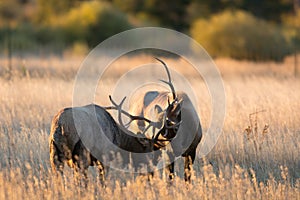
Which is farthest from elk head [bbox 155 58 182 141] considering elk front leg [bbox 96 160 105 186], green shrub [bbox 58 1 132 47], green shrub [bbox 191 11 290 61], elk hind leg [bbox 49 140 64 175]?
green shrub [bbox 58 1 132 47]

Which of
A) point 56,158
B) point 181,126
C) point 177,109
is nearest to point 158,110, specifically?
point 177,109

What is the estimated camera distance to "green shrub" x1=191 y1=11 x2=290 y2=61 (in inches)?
1104

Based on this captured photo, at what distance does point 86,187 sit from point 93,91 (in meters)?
5.73

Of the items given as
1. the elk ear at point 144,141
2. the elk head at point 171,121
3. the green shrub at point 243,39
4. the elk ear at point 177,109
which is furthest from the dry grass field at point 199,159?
the green shrub at point 243,39

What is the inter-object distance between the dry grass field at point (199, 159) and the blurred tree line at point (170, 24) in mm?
13256

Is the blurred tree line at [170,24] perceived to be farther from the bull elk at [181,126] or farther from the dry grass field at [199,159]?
the bull elk at [181,126]

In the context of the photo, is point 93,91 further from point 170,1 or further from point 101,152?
point 170,1

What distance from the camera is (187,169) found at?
22.8 ft

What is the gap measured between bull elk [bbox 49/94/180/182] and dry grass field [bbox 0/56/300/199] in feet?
0.71

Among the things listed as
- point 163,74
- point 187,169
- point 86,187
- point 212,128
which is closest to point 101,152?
point 86,187

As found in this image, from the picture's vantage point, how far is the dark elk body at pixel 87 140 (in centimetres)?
624

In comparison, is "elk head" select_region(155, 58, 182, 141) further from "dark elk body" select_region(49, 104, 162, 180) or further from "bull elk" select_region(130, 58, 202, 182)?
"dark elk body" select_region(49, 104, 162, 180)

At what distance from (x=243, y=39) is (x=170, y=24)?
1520 centimetres

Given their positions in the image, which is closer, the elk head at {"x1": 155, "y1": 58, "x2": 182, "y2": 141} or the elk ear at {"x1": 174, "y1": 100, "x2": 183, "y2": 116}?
the elk head at {"x1": 155, "y1": 58, "x2": 182, "y2": 141}
